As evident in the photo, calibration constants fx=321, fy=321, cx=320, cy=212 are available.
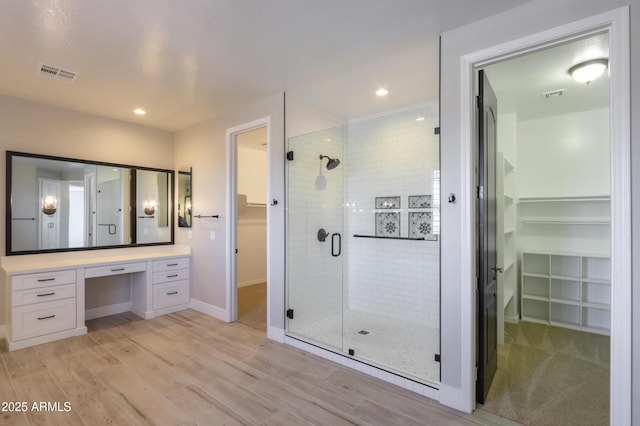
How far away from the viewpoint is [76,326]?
11.5ft

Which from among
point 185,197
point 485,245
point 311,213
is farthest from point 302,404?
point 185,197

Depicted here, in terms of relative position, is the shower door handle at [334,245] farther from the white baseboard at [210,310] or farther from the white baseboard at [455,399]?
the white baseboard at [455,399]

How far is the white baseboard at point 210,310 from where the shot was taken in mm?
4016

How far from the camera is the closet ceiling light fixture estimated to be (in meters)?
2.50

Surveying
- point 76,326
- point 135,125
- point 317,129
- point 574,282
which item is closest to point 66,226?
point 76,326

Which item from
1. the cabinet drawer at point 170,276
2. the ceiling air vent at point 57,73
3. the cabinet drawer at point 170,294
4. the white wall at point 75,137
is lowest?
the cabinet drawer at point 170,294

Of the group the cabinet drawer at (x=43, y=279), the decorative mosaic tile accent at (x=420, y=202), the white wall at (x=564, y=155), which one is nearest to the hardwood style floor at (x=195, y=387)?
the cabinet drawer at (x=43, y=279)

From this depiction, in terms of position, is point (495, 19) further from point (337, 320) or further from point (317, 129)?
point (337, 320)

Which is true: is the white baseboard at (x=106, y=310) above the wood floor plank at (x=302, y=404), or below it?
above

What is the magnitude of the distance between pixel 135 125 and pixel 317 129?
103 inches

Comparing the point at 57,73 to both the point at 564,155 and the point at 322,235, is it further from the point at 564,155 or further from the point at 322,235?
the point at 564,155

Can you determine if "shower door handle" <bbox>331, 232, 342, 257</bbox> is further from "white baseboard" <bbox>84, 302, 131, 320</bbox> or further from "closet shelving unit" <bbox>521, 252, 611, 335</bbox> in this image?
"white baseboard" <bbox>84, 302, 131, 320</bbox>

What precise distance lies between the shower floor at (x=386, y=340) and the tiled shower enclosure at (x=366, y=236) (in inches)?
0.5

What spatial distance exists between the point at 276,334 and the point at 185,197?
2512 millimetres
